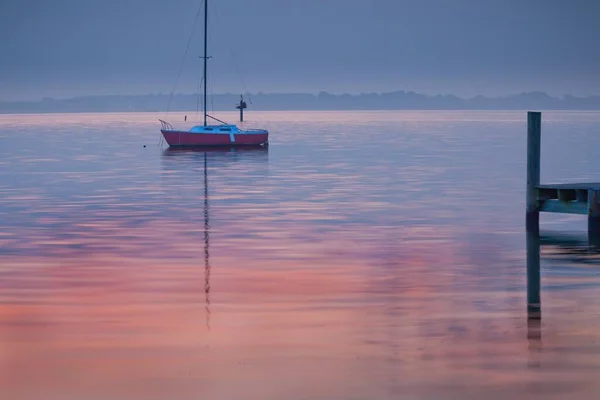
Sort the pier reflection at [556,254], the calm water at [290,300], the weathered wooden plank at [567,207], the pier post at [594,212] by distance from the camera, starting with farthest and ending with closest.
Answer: the weathered wooden plank at [567,207], the pier post at [594,212], the pier reflection at [556,254], the calm water at [290,300]

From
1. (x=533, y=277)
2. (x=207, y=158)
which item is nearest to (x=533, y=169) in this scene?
(x=533, y=277)

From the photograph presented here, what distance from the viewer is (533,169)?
3203 cm

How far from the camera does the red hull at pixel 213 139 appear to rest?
322 feet

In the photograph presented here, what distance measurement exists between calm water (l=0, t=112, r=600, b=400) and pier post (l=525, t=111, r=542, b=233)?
734mm

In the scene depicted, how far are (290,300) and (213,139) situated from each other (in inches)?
3062

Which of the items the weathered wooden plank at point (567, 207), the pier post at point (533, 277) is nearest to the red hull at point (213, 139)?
the weathered wooden plank at point (567, 207)

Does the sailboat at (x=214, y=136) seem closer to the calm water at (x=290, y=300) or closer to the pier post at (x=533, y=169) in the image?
the calm water at (x=290, y=300)

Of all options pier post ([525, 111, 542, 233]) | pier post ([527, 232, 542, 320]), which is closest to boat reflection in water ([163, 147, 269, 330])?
pier post ([525, 111, 542, 233])

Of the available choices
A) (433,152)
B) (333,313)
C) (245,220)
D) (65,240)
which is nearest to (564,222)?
(245,220)

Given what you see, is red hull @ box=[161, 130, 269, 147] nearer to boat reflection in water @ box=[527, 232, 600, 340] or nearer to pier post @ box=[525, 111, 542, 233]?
pier post @ box=[525, 111, 542, 233]

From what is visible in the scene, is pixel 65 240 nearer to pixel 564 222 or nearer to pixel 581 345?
pixel 564 222

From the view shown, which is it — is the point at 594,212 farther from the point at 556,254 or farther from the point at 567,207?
the point at 556,254

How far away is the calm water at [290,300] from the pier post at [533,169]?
2.41 feet

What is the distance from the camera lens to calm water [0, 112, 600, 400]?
49.6ft
